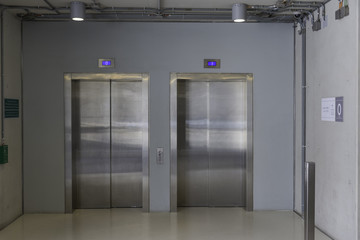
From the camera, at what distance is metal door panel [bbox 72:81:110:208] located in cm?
680

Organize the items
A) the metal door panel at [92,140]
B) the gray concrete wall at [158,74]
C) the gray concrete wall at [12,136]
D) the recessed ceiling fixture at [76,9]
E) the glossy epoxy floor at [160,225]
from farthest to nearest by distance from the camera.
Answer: the metal door panel at [92,140]
the gray concrete wall at [158,74]
the gray concrete wall at [12,136]
the recessed ceiling fixture at [76,9]
the glossy epoxy floor at [160,225]

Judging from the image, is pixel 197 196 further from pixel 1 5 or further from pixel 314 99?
pixel 1 5

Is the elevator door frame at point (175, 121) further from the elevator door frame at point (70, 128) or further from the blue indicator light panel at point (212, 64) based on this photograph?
the elevator door frame at point (70, 128)

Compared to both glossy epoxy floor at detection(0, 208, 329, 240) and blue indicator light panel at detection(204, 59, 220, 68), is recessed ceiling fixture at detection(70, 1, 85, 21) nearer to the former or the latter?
blue indicator light panel at detection(204, 59, 220, 68)

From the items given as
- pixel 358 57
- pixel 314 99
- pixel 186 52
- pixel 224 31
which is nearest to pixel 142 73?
pixel 186 52

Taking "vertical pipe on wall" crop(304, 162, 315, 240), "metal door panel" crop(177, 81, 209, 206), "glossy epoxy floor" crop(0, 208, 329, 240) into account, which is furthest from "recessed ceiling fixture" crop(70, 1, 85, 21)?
"vertical pipe on wall" crop(304, 162, 315, 240)

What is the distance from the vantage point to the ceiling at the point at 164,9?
18.6 feet

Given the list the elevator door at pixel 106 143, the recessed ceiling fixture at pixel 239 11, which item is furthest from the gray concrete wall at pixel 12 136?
the recessed ceiling fixture at pixel 239 11

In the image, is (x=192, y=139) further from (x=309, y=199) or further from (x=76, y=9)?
(x=309, y=199)

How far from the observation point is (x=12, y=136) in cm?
617

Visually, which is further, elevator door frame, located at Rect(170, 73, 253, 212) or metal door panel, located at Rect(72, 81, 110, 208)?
metal door panel, located at Rect(72, 81, 110, 208)

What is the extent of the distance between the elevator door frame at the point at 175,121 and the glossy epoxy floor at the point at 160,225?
1.04 ft

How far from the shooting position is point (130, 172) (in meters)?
6.82

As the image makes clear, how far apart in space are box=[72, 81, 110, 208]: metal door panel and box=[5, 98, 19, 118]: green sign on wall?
946 mm
